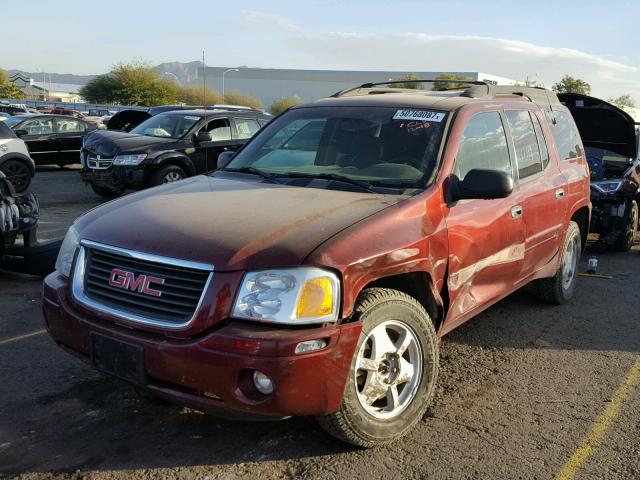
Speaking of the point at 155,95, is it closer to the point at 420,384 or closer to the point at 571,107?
the point at 571,107

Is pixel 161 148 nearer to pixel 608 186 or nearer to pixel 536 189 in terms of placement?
pixel 608 186

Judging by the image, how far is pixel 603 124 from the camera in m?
9.28

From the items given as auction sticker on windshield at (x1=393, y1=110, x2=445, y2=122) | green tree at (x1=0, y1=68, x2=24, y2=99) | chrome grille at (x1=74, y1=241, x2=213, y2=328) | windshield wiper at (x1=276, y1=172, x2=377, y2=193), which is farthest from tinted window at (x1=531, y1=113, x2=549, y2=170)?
green tree at (x1=0, y1=68, x2=24, y2=99)

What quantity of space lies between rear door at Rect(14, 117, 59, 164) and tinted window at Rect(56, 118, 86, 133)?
198 mm

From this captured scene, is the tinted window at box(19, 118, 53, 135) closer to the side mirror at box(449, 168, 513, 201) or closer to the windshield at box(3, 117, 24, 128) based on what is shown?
the windshield at box(3, 117, 24, 128)

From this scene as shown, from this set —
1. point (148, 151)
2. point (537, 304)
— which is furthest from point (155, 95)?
point (537, 304)

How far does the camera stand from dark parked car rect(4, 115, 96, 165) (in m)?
15.8

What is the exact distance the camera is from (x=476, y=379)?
168 inches

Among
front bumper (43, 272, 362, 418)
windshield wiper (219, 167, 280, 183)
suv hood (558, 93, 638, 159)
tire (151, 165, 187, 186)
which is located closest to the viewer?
front bumper (43, 272, 362, 418)

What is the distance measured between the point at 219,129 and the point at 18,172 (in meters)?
4.07

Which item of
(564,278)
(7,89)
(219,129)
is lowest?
(564,278)

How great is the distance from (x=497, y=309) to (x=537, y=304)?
0.46 m

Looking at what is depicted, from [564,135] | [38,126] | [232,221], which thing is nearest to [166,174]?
[38,126]

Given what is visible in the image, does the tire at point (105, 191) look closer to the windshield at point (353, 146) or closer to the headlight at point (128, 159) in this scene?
the headlight at point (128, 159)
